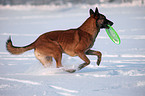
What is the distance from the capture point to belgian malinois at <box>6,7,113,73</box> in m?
6.19

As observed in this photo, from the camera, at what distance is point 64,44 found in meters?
6.27

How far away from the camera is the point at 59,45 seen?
6.25 m

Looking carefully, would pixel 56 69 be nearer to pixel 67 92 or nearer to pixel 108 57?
pixel 67 92

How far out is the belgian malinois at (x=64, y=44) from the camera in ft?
20.3

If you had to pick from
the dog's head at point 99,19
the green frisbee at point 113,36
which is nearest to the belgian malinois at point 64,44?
the dog's head at point 99,19

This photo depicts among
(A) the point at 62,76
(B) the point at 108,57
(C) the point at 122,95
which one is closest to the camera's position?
(C) the point at 122,95

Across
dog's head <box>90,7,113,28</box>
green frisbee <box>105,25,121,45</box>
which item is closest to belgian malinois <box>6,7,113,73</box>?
dog's head <box>90,7,113,28</box>

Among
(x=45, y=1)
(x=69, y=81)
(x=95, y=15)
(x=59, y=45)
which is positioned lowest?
(x=45, y=1)

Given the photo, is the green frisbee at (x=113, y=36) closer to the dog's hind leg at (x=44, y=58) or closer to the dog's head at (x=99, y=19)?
the dog's head at (x=99, y=19)

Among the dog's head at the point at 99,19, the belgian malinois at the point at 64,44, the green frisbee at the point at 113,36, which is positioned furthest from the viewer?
the green frisbee at the point at 113,36

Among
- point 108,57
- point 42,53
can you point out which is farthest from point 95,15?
point 108,57

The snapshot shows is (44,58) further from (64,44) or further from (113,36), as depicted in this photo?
(113,36)

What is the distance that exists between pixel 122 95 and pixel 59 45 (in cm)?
235

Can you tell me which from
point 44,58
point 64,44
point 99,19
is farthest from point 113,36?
point 44,58
